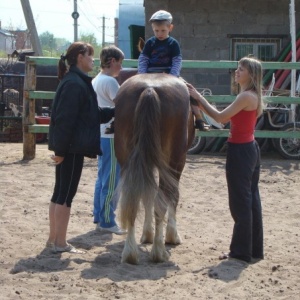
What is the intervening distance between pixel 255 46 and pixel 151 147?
10179mm

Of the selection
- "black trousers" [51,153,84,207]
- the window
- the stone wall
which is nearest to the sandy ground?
"black trousers" [51,153,84,207]

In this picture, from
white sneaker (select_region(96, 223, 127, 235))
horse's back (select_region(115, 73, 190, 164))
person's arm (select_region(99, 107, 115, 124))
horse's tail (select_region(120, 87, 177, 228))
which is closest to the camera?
horse's tail (select_region(120, 87, 177, 228))

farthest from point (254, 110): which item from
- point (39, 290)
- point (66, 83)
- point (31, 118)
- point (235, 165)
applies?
point (31, 118)

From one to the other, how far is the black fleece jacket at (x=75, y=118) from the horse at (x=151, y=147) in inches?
8.6

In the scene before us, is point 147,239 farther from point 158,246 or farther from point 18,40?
point 18,40

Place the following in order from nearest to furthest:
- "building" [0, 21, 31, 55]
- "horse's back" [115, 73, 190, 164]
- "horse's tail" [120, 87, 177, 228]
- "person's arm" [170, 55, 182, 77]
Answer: "horse's tail" [120, 87, 177, 228] → "horse's back" [115, 73, 190, 164] → "person's arm" [170, 55, 182, 77] → "building" [0, 21, 31, 55]

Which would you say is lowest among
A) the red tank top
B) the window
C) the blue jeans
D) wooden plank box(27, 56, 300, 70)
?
the blue jeans

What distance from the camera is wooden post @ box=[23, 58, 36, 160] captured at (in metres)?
11.5

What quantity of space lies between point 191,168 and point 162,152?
17.1 feet

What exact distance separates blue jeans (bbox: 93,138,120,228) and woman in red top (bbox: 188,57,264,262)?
1.32 m

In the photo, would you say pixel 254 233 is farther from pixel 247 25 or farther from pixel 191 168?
pixel 247 25

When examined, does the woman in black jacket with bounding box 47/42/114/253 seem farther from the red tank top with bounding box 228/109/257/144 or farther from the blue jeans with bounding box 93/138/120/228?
the red tank top with bounding box 228/109/257/144

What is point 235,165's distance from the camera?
564 centimetres

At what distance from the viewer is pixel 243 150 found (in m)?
A: 5.64
